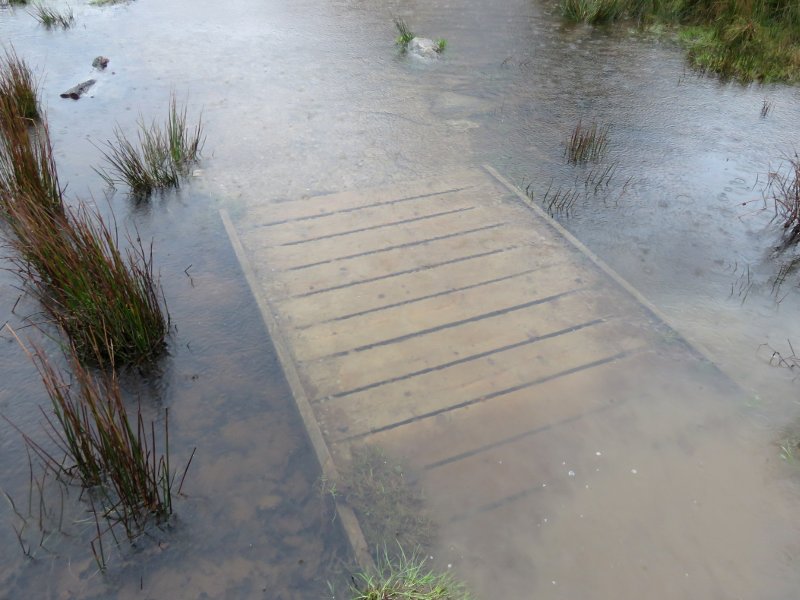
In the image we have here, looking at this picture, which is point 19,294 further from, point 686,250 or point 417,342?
point 686,250

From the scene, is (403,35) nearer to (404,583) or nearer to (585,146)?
(585,146)

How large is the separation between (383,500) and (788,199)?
284 cm

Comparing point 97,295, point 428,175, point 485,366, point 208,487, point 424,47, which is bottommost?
point 208,487

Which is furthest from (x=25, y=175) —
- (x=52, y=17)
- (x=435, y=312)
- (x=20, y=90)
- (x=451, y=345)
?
(x=52, y=17)

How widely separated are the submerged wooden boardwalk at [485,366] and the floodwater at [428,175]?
0.07ft

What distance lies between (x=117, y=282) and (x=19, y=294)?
77 cm

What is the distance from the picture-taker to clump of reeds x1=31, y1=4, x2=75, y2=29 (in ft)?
18.7

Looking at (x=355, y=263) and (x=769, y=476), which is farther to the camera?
(x=355, y=263)

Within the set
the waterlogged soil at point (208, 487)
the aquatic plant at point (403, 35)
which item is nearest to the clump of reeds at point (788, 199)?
the waterlogged soil at point (208, 487)

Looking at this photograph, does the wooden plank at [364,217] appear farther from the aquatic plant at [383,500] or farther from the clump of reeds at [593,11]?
the clump of reeds at [593,11]

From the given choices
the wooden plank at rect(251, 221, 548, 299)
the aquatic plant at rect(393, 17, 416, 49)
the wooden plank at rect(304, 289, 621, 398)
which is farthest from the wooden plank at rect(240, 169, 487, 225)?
the aquatic plant at rect(393, 17, 416, 49)

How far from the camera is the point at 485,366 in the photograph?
2.67 meters

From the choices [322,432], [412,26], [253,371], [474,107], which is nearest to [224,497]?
[322,432]

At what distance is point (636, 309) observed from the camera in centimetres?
296
